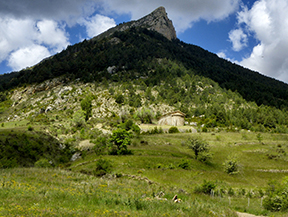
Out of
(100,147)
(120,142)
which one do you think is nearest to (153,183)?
(120,142)

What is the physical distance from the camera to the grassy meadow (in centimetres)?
1084

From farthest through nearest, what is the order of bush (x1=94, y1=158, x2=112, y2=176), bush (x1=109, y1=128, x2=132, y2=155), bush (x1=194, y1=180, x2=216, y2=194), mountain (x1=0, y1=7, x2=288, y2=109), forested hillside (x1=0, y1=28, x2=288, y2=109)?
mountain (x1=0, y1=7, x2=288, y2=109) < forested hillside (x1=0, y1=28, x2=288, y2=109) < bush (x1=109, y1=128, x2=132, y2=155) < bush (x1=94, y1=158, x2=112, y2=176) < bush (x1=194, y1=180, x2=216, y2=194)

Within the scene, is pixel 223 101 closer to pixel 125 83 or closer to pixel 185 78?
pixel 185 78

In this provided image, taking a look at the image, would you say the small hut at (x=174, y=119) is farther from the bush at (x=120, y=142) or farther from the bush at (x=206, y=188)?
→ the bush at (x=206, y=188)

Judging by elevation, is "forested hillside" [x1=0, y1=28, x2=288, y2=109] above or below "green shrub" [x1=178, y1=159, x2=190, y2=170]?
above

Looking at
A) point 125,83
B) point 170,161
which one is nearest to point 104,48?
point 125,83

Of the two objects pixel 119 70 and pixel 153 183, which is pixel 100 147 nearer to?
pixel 153 183

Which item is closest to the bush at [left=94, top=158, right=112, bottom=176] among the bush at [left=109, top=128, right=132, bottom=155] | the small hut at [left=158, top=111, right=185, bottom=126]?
the bush at [left=109, top=128, right=132, bottom=155]

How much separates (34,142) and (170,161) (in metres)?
39.2

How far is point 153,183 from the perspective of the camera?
85.1 feet

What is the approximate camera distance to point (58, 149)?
182 ft

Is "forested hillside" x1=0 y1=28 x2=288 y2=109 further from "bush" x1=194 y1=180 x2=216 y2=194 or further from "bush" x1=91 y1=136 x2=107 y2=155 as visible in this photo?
"bush" x1=194 y1=180 x2=216 y2=194

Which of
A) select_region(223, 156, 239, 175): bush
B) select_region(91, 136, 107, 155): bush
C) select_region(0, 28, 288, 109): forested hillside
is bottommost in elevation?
select_region(223, 156, 239, 175): bush

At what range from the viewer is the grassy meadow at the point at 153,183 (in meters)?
10.8
